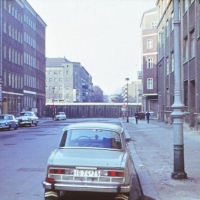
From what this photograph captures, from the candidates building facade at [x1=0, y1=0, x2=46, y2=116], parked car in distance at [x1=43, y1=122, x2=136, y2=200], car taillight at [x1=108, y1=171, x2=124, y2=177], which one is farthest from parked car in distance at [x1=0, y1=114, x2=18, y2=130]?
car taillight at [x1=108, y1=171, x2=124, y2=177]

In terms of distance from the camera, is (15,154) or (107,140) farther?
(15,154)

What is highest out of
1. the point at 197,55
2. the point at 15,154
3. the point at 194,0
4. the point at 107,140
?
the point at 194,0

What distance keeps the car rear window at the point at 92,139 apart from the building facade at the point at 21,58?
41.5m

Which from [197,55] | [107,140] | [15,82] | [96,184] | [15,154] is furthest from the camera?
[15,82]

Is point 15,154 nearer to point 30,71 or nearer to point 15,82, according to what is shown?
point 15,82

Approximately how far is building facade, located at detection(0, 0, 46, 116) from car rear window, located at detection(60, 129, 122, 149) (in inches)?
1633

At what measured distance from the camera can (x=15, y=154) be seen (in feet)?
48.1

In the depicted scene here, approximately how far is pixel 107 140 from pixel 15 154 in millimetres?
8102

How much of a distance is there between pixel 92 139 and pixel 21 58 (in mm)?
55071

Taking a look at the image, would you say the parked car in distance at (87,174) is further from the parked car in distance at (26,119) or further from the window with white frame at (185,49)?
the parked car in distance at (26,119)

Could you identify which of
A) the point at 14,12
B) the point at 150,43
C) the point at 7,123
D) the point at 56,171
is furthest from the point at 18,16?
the point at 56,171

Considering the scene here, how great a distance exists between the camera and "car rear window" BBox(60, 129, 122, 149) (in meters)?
7.35

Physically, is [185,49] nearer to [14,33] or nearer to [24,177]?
[24,177]

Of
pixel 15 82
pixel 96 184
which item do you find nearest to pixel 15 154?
pixel 96 184
